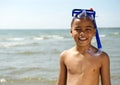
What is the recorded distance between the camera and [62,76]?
2.84 m

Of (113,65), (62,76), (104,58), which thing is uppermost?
(104,58)

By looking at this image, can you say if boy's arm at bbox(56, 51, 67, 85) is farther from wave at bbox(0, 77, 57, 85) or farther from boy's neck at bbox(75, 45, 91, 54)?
wave at bbox(0, 77, 57, 85)

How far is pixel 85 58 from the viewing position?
8.80 feet

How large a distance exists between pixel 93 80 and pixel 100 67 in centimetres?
15

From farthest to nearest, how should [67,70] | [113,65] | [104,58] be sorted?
[113,65] < [67,70] < [104,58]

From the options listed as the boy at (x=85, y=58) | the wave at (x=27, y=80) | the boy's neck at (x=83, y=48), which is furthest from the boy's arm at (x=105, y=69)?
the wave at (x=27, y=80)

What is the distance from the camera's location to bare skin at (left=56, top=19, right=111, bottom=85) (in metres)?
2.61

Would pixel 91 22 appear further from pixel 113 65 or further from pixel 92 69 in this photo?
pixel 113 65

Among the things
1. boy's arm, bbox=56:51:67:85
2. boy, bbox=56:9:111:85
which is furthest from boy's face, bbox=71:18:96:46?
boy's arm, bbox=56:51:67:85

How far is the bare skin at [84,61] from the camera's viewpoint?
261 cm

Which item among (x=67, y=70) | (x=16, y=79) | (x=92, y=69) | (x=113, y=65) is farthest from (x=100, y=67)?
(x=113, y=65)

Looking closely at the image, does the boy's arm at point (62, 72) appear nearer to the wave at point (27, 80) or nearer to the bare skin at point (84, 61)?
the bare skin at point (84, 61)

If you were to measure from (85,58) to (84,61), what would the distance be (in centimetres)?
3

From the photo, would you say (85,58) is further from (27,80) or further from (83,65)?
(27,80)
